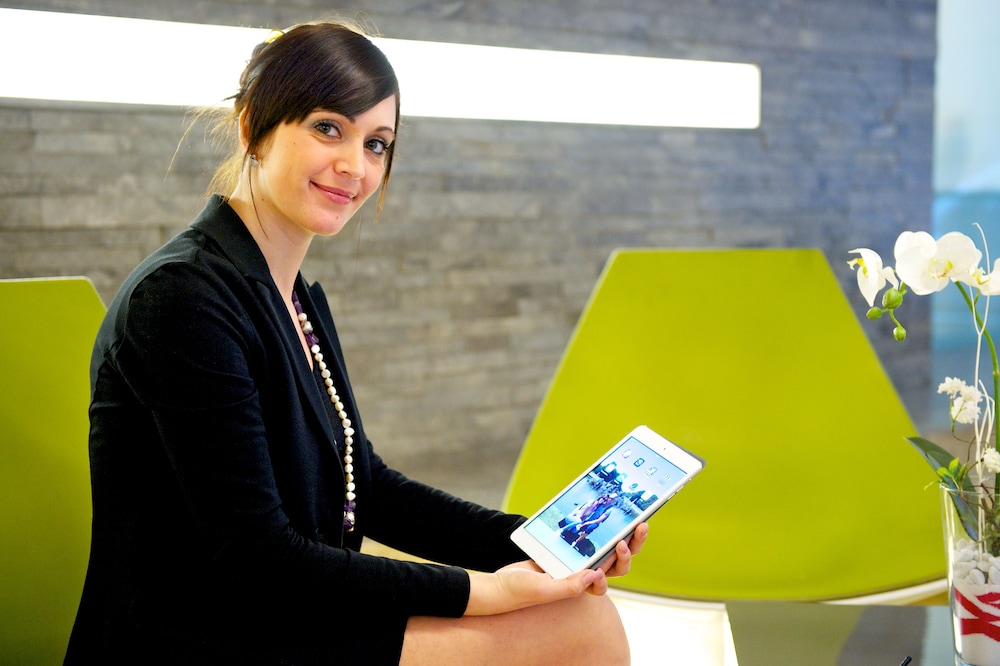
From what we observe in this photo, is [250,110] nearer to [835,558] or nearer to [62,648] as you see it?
[62,648]

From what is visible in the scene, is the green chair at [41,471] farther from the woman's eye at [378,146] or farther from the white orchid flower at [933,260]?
the white orchid flower at [933,260]

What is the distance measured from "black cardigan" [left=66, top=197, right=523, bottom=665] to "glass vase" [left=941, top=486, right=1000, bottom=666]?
54cm

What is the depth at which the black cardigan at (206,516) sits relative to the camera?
910 mm

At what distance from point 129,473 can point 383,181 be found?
0.52 metres

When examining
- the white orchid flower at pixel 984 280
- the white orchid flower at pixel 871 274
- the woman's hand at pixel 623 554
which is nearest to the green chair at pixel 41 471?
the woman's hand at pixel 623 554

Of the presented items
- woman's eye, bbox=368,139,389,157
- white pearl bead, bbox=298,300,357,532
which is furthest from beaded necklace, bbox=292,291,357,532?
woman's eye, bbox=368,139,389,157

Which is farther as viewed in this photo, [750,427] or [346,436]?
[750,427]

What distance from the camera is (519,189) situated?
11.0 ft

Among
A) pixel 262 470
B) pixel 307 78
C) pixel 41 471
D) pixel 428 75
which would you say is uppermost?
pixel 428 75

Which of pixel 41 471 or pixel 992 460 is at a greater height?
pixel 992 460

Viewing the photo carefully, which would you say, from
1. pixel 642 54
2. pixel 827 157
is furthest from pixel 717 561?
pixel 827 157

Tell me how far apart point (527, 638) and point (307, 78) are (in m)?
0.67

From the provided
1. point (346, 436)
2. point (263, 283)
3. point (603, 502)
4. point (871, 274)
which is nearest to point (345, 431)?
point (346, 436)

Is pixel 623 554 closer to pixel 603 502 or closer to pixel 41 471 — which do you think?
pixel 603 502
